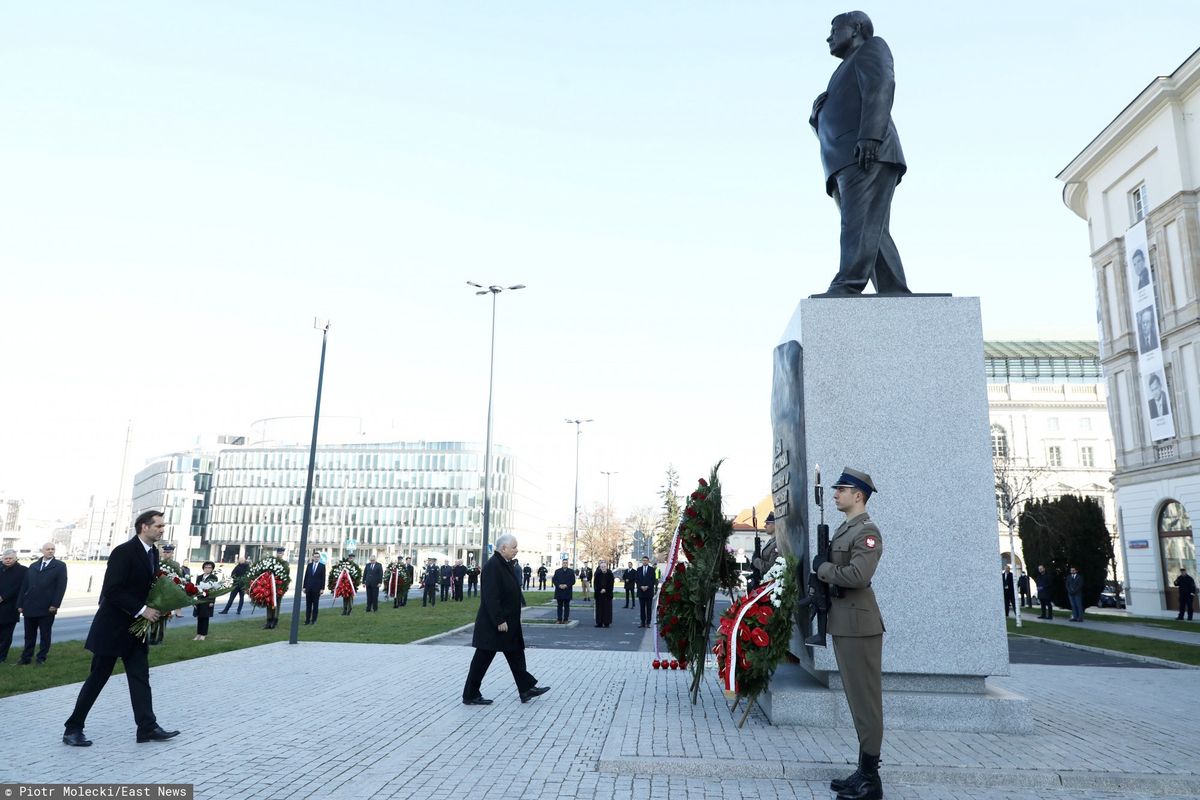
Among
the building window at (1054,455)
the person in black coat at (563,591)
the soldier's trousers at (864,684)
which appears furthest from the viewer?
the building window at (1054,455)

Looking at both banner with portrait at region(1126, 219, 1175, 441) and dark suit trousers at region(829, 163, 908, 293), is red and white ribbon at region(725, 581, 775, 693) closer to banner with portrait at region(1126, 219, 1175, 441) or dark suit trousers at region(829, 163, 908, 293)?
dark suit trousers at region(829, 163, 908, 293)

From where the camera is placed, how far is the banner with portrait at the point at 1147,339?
31484 millimetres

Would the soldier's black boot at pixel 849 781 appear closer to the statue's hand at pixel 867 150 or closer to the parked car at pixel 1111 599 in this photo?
the statue's hand at pixel 867 150

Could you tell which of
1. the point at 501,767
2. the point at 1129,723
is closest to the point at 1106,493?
the point at 1129,723

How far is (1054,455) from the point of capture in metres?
69.6

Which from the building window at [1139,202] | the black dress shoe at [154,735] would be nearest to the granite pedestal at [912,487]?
the black dress shoe at [154,735]

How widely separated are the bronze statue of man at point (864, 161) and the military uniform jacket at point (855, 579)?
3393 mm

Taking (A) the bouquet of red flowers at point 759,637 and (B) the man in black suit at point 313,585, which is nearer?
(A) the bouquet of red flowers at point 759,637

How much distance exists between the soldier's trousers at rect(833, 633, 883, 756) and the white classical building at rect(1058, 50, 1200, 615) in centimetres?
3119

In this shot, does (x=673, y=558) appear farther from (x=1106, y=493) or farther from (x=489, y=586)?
(x=1106, y=493)

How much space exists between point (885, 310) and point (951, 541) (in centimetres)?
227

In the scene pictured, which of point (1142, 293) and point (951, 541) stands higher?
point (1142, 293)

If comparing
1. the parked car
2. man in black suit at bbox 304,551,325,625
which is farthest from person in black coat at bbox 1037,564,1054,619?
man in black suit at bbox 304,551,325,625

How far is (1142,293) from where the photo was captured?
107 feet
